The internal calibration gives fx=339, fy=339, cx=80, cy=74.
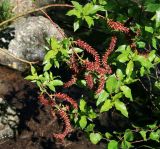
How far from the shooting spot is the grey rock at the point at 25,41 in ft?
23.2

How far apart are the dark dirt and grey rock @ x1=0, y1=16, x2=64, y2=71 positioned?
0.27 meters

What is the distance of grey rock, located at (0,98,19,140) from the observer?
5863mm

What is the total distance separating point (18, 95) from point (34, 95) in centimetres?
31

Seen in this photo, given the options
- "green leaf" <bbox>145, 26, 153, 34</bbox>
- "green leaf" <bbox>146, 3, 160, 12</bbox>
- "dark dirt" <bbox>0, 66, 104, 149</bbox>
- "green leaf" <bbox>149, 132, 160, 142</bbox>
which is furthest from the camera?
"dark dirt" <bbox>0, 66, 104, 149</bbox>

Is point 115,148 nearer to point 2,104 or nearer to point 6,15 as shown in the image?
point 2,104

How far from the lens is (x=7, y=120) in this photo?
19.6ft

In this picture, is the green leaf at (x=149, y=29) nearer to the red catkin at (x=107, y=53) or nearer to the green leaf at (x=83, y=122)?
the red catkin at (x=107, y=53)

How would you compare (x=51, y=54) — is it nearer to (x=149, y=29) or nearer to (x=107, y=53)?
(x=107, y=53)

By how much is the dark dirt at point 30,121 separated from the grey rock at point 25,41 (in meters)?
0.27

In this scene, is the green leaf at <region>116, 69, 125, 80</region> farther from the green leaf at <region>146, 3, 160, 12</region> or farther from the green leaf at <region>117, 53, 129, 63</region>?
the green leaf at <region>146, 3, 160, 12</region>

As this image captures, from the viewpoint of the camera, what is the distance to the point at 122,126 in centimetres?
618

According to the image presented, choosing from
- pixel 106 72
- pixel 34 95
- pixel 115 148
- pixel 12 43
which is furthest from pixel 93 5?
pixel 12 43

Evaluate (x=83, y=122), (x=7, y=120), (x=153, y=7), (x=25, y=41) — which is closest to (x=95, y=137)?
(x=83, y=122)

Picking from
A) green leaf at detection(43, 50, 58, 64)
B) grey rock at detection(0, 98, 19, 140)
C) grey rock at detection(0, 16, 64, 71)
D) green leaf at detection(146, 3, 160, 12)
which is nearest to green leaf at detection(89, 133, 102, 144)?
green leaf at detection(43, 50, 58, 64)
